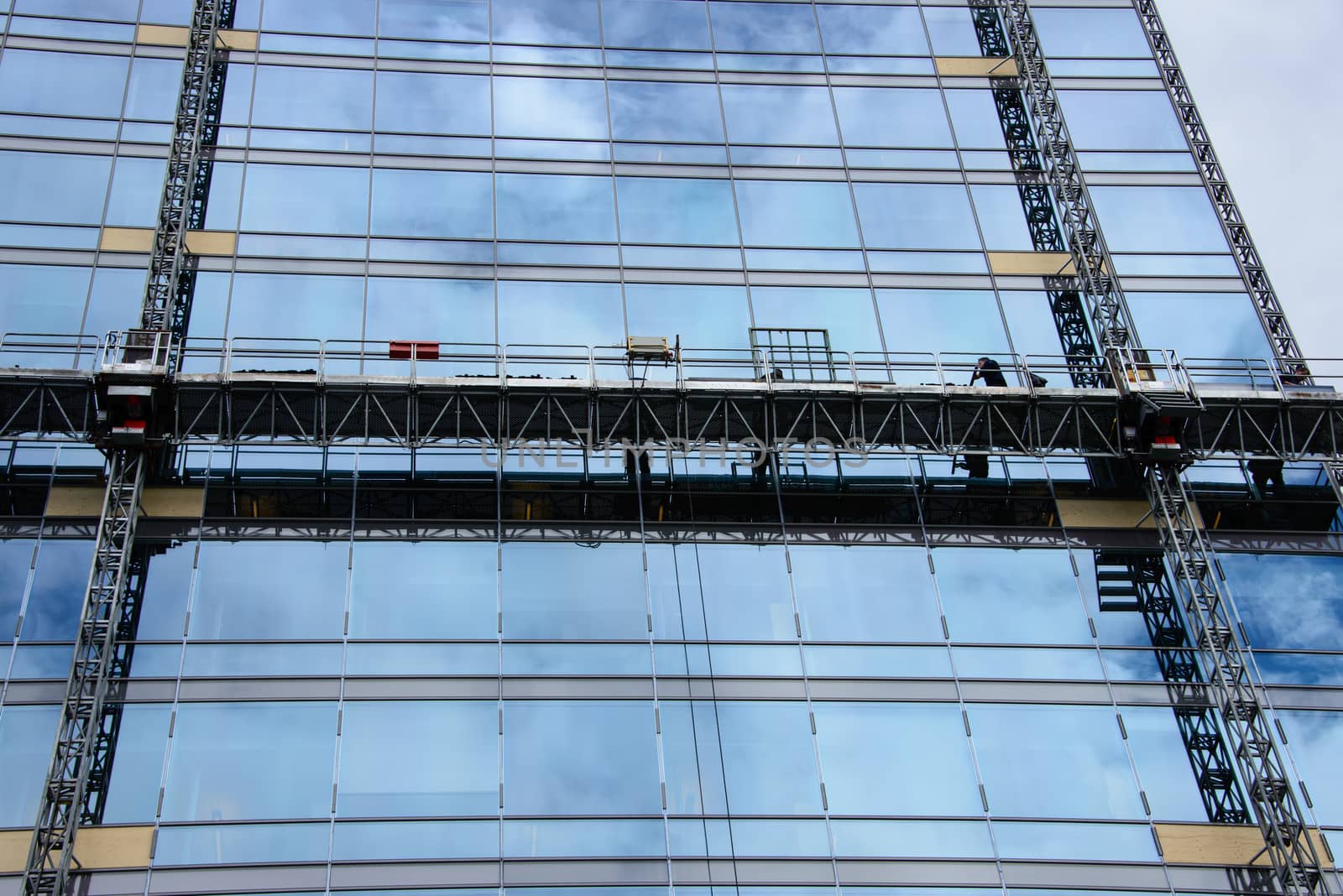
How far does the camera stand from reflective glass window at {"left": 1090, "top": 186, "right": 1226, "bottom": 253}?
1346 inches

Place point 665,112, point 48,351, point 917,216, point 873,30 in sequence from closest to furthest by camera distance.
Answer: point 48,351, point 917,216, point 665,112, point 873,30

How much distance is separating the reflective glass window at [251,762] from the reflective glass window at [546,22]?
65.9 feet

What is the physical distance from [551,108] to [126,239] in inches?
448

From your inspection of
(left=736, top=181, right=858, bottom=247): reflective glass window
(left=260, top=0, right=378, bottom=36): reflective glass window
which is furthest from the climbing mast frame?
(left=736, top=181, right=858, bottom=247): reflective glass window

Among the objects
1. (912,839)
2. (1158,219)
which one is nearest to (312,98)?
(1158,219)

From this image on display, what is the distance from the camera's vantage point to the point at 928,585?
2838cm

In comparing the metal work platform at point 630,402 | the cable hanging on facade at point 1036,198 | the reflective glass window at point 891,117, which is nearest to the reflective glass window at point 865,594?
the metal work platform at point 630,402

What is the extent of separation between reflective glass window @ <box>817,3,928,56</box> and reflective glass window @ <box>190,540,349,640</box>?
20.7m

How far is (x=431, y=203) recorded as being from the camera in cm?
3303

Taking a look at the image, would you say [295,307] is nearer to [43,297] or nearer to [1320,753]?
[43,297]

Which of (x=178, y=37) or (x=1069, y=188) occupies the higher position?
(x=178, y=37)

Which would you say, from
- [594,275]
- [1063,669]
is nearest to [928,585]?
[1063,669]

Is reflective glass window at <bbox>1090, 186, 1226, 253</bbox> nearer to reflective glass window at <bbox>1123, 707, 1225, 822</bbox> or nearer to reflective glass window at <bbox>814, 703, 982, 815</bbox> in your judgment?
reflective glass window at <bbox>1123, 707, 1225, 822</bbox>

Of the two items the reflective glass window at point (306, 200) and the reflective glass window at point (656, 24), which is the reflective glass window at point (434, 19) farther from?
the reflective glass window at point (306, 200)
